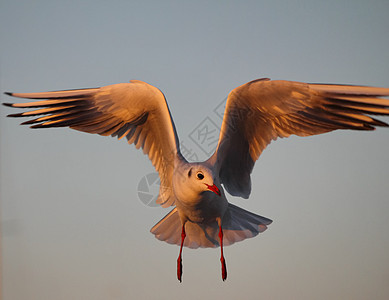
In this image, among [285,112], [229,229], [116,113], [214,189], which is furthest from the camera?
[229,229]

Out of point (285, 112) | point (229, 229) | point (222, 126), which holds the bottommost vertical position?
point (229, 229)

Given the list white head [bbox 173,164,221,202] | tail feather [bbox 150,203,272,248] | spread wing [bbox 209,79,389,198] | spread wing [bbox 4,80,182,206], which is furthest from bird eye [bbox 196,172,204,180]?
tail feather [bbox 150,203,272,248]

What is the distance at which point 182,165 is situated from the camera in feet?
11.4

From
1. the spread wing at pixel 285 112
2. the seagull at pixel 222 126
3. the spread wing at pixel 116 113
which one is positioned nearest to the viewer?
the spread wing at pixel 285 112

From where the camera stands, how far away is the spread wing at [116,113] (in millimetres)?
3598

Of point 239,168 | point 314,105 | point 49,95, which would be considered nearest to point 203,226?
point 239,168

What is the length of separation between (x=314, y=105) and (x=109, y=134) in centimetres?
158

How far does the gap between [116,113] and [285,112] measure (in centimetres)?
129

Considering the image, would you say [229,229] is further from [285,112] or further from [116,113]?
[116,113]

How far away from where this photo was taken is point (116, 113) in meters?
3.74

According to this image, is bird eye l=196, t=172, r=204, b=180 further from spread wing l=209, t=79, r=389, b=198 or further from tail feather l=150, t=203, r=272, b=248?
tail feather l=150, t=203, r=272, b=248

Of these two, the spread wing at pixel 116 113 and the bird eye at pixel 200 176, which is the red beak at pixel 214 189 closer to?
the bird eye at pixel 200 176

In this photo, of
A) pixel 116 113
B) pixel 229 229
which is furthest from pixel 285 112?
pixel 116 113

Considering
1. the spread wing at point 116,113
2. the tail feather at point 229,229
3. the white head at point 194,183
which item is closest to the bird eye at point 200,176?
the white head at point 194,183
